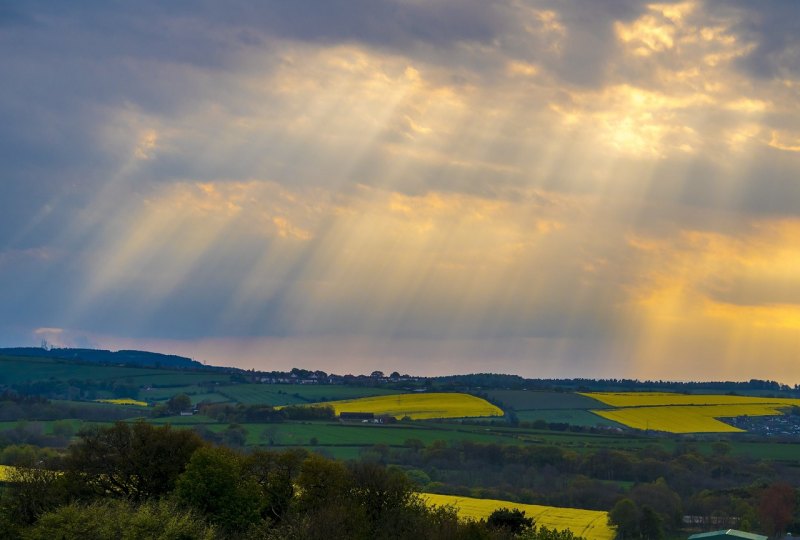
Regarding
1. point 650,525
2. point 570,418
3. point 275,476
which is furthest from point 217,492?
point 570,418

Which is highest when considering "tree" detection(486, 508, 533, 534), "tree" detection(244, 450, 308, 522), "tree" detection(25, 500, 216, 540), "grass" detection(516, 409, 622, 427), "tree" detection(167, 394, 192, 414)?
"grass" detection(516, 409, 622, 427)

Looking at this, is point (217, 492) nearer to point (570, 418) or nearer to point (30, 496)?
point (30, 496)

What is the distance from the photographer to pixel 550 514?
104 metres

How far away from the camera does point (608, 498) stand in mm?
118250

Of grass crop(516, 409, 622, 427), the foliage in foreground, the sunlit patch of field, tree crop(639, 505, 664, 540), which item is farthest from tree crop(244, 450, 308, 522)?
grass crop(516, 409, 622, 427)

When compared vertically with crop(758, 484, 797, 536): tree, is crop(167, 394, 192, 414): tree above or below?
above

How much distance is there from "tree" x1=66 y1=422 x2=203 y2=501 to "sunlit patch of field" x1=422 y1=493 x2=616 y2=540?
81.9 feet

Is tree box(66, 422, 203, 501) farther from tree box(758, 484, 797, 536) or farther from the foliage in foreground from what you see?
tree box(758, 484, 797, 536)

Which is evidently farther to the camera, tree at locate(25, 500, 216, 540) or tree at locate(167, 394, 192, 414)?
tree at locate(167, 394, 192, 414)

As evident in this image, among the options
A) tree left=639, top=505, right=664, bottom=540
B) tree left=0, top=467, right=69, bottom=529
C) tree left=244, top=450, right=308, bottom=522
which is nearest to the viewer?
tree left=0, top=467, right=69, bottom=529

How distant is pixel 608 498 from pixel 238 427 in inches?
2305

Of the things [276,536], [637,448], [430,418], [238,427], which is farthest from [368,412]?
[276,536]

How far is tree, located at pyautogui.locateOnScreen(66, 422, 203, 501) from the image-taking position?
251ft

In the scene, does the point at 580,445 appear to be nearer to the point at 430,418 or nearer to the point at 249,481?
the point at 430,418
